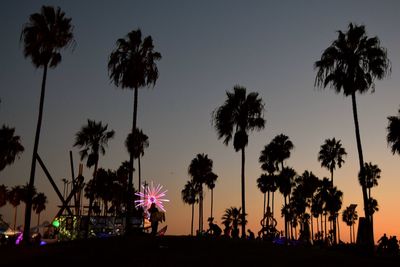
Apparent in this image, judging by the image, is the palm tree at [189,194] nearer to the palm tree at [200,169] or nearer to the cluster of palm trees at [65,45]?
the palm tree at [200,169]

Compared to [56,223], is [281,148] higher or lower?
higher

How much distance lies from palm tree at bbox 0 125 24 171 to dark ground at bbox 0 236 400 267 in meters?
37.1

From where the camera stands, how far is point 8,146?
5588 centimetres

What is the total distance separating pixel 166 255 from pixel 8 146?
43057 millimetres

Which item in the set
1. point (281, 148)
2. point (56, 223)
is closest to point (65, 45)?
point (56, 223)

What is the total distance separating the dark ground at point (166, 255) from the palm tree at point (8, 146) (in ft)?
122

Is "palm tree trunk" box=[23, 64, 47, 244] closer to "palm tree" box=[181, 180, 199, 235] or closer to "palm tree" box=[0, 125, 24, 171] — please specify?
"palm tree" box=[0, 125, 24, 171]

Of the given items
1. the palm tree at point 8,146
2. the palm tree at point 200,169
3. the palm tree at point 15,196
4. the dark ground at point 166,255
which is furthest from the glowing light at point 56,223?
the palm tree at point 15,196

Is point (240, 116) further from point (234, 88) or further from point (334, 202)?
point (334, 202)

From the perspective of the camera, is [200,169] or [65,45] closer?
[65,45]

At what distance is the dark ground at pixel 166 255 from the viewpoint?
55.8 ft

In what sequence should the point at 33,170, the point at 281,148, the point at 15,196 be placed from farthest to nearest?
the point at 15,196 < the point at 281,148 < the point at 33,170

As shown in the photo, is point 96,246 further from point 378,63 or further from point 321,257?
point 378,63

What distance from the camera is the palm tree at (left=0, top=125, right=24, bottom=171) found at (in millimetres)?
55250
